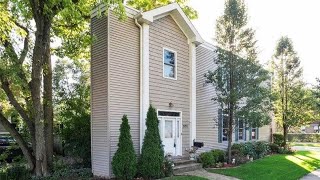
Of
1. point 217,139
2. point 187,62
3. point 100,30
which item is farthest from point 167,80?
point 217,139

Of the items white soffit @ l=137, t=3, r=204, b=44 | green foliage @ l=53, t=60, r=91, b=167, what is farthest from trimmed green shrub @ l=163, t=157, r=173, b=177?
white soffit @ l=137, t=3, r=204, b=44

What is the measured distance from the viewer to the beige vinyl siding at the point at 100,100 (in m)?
11.8

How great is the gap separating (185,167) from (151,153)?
2.57m

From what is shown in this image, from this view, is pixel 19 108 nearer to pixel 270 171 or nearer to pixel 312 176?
pixel 270 171

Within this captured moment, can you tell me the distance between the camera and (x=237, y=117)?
16.5m

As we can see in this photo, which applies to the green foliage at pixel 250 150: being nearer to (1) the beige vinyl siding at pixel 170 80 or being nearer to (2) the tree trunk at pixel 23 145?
(1) the beige vinyl siding at pixel 170 80

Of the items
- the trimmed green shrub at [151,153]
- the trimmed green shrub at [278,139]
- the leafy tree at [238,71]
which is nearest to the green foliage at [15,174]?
the trimmed green shrub at [151,153]

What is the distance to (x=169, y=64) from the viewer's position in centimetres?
1473

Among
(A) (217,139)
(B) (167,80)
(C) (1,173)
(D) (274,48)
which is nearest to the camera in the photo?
(C) (1,173)

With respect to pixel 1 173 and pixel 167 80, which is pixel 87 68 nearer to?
pixel 167 80

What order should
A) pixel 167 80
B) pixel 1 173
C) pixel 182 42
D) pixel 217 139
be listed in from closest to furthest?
pixel 1 173, pixel 167 80, pixel 182 42, pixel 217 139

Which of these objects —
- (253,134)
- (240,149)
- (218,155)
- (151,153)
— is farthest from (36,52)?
(253,134)

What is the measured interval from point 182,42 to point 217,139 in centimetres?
640

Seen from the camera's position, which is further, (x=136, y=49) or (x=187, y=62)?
(x=187, y=62)
